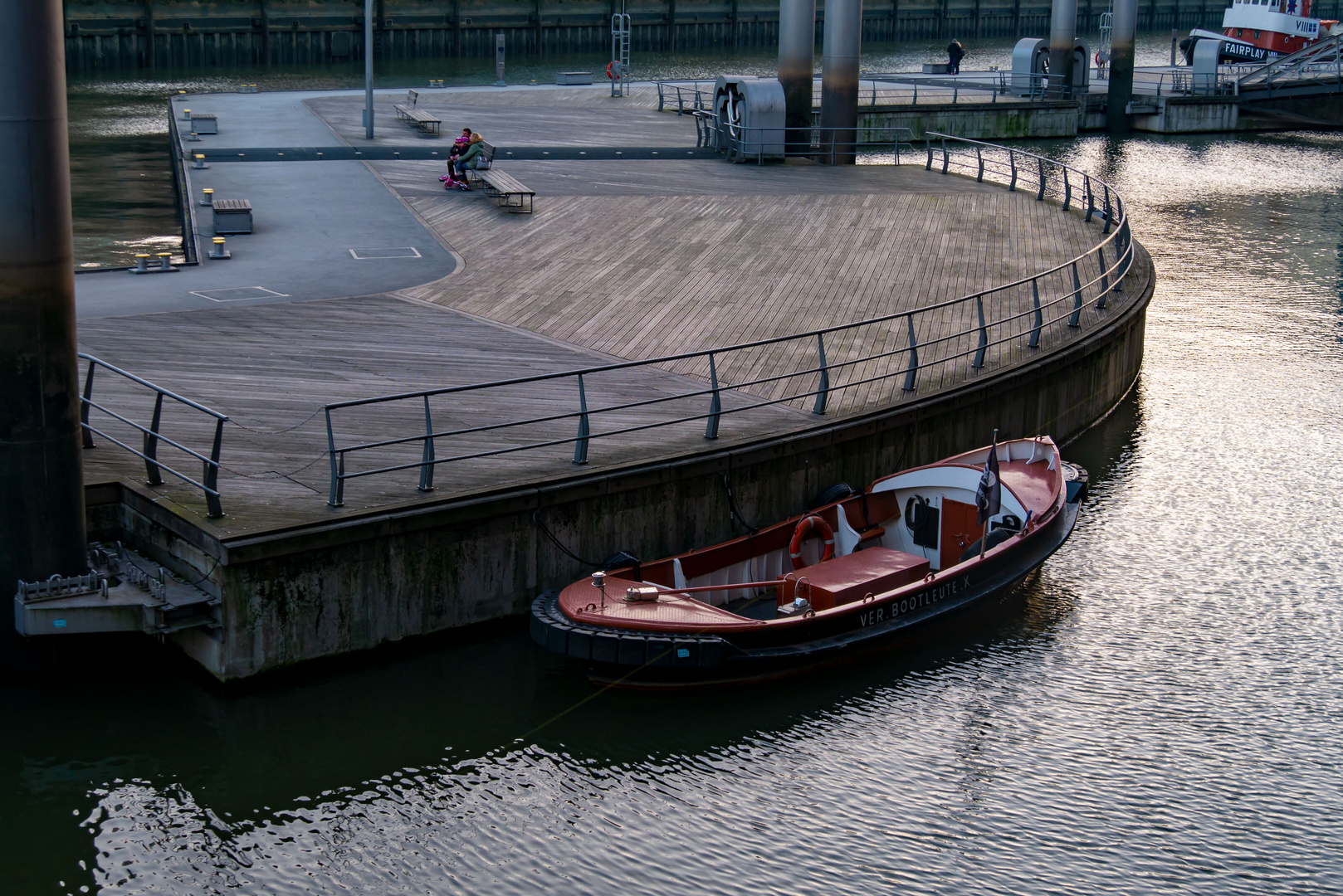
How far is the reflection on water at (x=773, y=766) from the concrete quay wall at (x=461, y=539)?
468 mm

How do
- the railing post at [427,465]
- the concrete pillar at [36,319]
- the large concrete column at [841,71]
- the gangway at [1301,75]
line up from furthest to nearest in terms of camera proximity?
the gangway at [1301,75]
the large concrete column at [841,71]
the railing post at [427,465]
the concrete pillar at [36,319]

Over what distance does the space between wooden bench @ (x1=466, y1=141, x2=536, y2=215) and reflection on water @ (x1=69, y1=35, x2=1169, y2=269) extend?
19.4ft

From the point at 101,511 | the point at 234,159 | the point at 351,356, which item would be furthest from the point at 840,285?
the point at 234,159

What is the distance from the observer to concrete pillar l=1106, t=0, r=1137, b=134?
51.7m

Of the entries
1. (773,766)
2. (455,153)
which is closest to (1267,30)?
(455,153)

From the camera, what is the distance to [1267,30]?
6053 centimetres

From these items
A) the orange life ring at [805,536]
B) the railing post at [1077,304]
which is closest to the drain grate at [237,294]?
the orange life ring at [805,536]

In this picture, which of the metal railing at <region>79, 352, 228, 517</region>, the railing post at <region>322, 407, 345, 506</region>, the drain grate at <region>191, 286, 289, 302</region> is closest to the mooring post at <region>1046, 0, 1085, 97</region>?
the drain grate at <region>191, 286, 289, 302</region>

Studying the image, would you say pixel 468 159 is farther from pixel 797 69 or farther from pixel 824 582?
pixel 824 582

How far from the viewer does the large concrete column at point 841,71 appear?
1287 inches

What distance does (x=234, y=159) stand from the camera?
30359mm

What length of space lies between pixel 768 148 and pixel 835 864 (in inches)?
923

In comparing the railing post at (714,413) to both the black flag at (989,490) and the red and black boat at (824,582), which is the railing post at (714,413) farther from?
the black flag at (989,490)

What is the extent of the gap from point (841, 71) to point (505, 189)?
11090 millimetres
